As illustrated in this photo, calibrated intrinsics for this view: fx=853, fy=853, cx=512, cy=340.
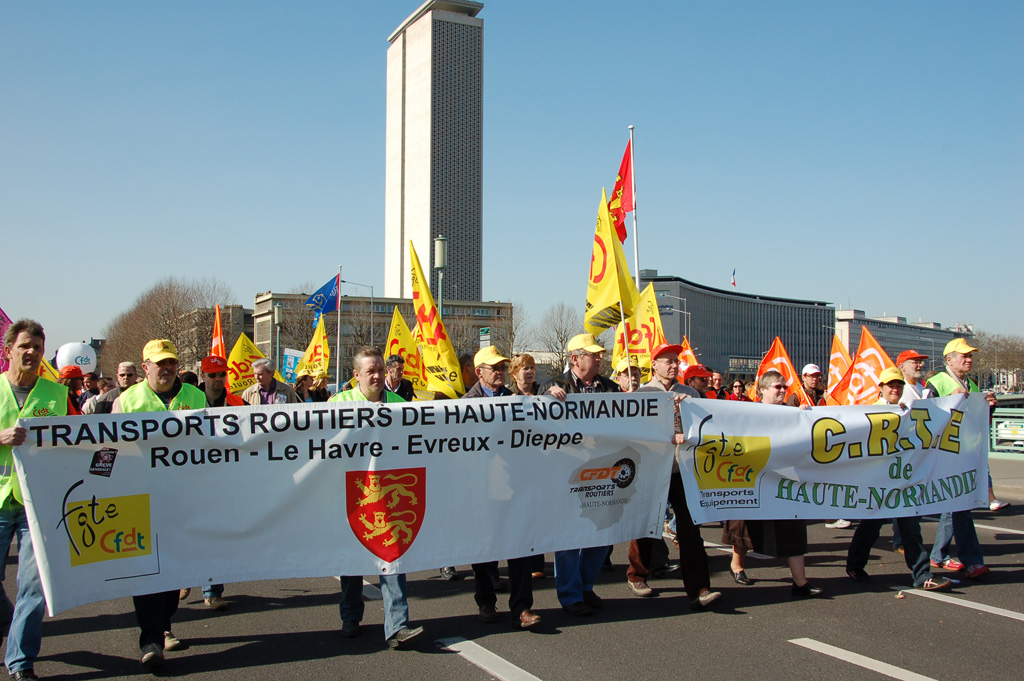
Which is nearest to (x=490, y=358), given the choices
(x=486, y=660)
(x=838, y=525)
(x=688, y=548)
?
(x=688, y=548)

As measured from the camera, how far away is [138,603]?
4.96 m

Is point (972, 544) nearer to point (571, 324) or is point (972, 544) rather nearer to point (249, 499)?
point (249, 499)

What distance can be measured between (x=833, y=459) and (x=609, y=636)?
8.19ft

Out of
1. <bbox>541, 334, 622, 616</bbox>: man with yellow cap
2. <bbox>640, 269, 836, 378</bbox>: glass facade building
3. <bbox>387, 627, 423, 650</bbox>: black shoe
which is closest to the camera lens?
<bbox>387, 627, 423, 650</bbox>: black shoe

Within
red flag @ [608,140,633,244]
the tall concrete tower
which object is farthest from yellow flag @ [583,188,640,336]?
the tall concrete tower

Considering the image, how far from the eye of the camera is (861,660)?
4891 millimetres

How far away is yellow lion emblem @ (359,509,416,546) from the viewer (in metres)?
5.42

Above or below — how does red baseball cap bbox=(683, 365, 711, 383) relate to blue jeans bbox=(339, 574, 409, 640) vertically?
above

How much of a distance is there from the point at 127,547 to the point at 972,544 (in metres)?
6.30

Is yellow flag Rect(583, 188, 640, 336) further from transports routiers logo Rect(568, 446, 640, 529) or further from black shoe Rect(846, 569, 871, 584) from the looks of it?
black shoe Rect(846, 569, 871, 584)

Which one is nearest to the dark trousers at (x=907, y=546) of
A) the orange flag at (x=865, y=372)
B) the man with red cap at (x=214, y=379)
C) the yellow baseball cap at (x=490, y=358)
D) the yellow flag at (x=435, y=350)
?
the yellow baseball cap at (x=490, y=358)

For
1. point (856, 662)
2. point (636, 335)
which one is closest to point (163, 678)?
point (856, 662)

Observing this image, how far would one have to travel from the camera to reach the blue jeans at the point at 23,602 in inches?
184

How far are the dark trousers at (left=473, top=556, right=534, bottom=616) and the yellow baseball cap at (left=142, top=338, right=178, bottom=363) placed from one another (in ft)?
7.95
